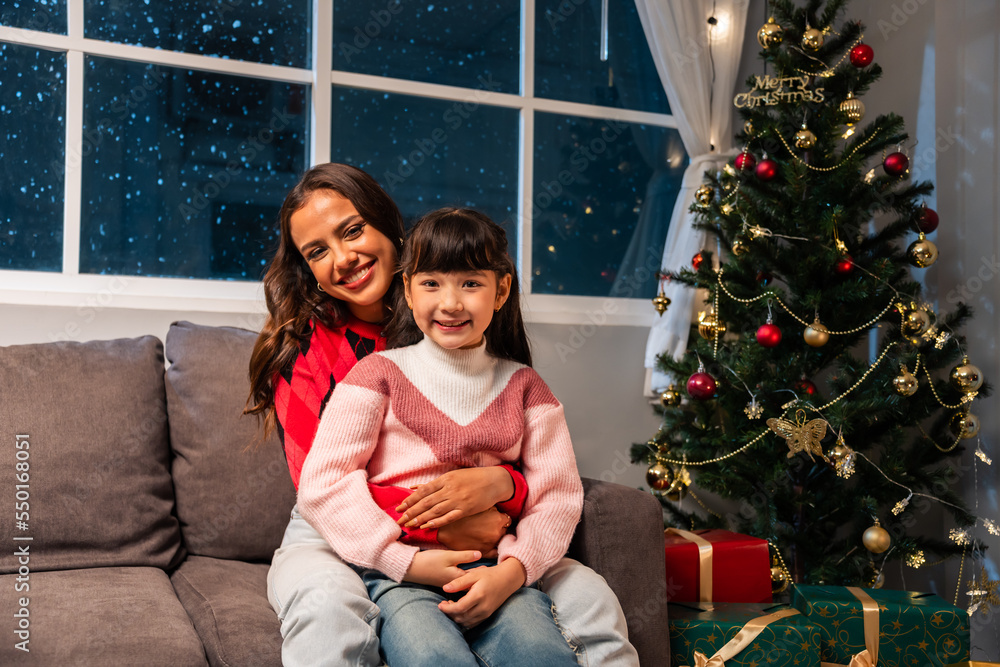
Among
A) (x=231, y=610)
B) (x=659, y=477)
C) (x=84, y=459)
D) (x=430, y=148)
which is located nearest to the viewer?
(x=231, y=610)

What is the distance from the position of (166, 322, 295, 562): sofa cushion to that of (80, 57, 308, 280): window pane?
0.60m

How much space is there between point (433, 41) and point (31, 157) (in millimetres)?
1299

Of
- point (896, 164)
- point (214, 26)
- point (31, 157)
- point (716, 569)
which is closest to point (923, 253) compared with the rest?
point (896, 164)

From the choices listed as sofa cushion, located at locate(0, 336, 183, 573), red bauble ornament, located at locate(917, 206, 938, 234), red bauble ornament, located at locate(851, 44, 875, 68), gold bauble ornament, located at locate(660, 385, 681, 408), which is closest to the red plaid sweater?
sofa cushion, located at locate(0, 336, 183, 573)

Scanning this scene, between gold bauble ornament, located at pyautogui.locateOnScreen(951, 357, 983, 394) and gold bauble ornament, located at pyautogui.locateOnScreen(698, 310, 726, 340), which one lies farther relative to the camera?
gold bauble ornament, located at pyautogui.locateOnScreen(698, 310, 726, 340)

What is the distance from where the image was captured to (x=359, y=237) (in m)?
1.50

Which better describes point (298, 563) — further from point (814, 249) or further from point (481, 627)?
point (814, 249)

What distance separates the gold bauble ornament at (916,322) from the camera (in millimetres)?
2049

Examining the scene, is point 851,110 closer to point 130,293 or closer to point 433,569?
point 433,569

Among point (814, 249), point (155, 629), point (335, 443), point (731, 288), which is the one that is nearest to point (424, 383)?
point (335, 443)

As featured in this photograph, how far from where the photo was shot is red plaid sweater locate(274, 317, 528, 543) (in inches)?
55.8

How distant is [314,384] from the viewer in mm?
1472

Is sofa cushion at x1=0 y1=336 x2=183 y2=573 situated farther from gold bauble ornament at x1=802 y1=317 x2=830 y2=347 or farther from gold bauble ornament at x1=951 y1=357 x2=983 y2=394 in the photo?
gold bauble ornament at x1=951 y1=357 x2=983 y2=394

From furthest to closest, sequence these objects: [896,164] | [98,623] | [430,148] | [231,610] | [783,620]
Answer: [430,148]
[896,164]
[783,620]
[231,610]
[98,623]
